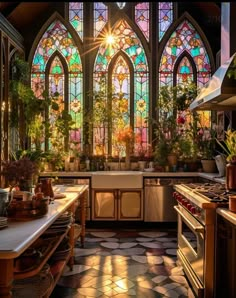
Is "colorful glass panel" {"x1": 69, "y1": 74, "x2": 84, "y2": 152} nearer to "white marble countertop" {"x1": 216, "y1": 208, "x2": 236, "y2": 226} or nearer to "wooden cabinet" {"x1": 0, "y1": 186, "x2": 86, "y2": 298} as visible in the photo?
"wooden cabinet" {"x1": 0, "y1": 186, "x2": 86, "y2": 298}

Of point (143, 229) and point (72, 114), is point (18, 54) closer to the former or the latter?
point (72, 114)

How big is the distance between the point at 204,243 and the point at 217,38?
4.75m

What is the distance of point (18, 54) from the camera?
612cm

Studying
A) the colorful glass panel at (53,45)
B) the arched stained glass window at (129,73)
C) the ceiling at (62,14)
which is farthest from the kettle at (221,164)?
the colorful glass panel at (53,45)

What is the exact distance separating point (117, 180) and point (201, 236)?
3.10 metres

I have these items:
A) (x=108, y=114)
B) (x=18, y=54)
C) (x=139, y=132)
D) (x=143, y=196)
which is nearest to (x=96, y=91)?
(x=108, y=114)

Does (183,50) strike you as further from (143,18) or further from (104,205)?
(104,205)

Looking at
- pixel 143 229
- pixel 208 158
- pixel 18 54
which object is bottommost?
pixel 143 229

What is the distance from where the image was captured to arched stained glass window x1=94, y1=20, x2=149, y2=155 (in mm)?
6512

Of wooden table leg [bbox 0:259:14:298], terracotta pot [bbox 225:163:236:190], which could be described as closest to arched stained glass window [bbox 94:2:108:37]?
terracotta pot [bbox 225:163:236:190]

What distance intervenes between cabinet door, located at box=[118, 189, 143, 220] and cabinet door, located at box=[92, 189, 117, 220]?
0.35ft

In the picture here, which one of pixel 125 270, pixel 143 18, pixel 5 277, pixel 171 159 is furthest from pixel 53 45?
pixel 5 277

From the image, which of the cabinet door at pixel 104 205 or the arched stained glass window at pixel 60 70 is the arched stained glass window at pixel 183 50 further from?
the cabinet door at pixel 104 205

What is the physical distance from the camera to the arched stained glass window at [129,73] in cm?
651
